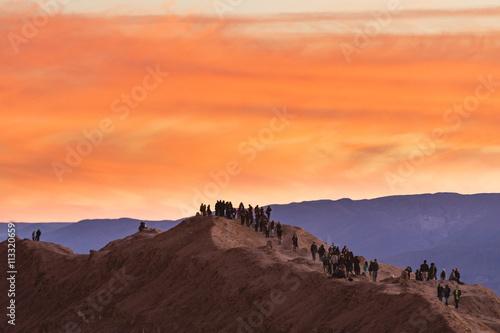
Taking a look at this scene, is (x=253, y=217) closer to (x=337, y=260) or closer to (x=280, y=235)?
(x=280, y=235)

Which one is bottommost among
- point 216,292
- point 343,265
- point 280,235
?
point 343,265

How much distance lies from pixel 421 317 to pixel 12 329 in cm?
6418

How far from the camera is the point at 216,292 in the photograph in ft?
219

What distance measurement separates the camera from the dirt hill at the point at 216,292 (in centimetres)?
4959

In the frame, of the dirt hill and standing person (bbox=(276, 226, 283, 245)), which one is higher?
standing person (bbox=(276, 226, 283, 245))

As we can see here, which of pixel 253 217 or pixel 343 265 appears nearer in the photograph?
pixel 343 265

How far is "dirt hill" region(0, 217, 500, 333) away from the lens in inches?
1953

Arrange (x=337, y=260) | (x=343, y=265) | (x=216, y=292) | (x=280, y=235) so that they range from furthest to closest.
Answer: (x=280, y=235) < (x=216, y=292) < (x=337, y=260) < (x=343, y=265)

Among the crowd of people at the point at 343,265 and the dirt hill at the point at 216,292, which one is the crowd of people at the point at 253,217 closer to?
the dirt hill at the point at 216,292

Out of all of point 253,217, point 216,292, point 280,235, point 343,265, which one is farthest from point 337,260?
point 253,217

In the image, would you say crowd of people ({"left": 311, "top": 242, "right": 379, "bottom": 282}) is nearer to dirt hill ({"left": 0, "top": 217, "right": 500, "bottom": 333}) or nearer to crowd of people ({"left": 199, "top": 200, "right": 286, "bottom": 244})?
dirt hill ({"left": 0, "top": 217, "right": 500, "bottom": 333})

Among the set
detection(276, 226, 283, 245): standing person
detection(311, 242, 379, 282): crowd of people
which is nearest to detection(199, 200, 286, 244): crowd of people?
detection(276, 226, 283, 245): standing person

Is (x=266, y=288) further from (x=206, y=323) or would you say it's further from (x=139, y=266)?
(x=139, y=266)

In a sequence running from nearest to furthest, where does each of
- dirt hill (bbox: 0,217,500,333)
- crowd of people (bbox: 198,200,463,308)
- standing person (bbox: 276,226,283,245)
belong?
dirt hill (bbox: 0,217,500,333)
crowd of people (bbox: 198,200,463,308)
standing person (bbox: 276,226,283,245)
